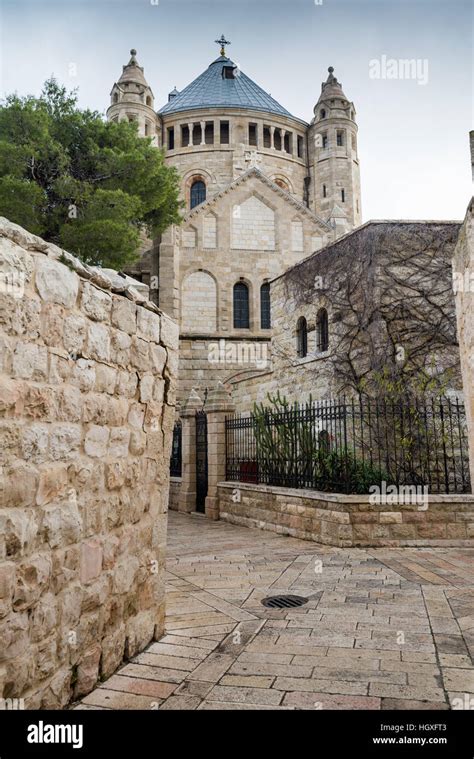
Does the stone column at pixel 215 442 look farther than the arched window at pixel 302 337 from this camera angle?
No

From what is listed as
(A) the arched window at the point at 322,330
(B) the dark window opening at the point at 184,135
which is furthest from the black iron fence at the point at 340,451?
(B) the dark window opening at the point at 184,135

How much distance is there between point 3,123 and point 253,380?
1106 centimetres

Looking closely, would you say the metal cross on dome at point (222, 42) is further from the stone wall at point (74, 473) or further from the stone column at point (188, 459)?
the stone wall at point (74, 473)

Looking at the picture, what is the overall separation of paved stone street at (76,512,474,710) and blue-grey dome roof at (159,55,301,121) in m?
35.3

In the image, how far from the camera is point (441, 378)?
1289 cm

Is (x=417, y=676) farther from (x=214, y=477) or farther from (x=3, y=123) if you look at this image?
(x=3, y=123)

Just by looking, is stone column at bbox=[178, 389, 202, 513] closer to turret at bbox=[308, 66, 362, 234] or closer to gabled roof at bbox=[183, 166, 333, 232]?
gabled roof at bbox=[183, 166, 333, 232]

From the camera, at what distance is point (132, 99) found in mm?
33344

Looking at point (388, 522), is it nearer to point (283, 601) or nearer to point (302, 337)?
point (283, 601)

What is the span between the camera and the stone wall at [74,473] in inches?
106

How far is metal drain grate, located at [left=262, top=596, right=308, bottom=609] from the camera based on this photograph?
5.33 metres

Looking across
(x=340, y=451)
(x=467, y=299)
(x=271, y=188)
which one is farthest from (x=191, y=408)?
(x=271, y=188)

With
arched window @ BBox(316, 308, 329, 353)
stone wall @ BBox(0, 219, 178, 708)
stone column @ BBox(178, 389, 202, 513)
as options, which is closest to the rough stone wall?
→ stone wall @ BBox(0, 219, 178, 708)

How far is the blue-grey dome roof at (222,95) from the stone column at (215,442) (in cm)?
2922
